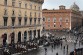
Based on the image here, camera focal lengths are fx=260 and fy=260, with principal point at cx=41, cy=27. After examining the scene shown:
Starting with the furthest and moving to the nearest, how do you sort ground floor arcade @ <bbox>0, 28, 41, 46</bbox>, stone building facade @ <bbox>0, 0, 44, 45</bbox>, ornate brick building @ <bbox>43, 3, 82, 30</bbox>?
ornate brick building @ <bbox>43, 3, 82, 30</bbox>
stone building facade @ <bbox>0, 0, 44, 45</bbox>
ground floor arcade @ <bbox>0, 28, 41, 46</bbox>

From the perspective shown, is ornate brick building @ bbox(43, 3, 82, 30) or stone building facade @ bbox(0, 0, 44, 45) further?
ornate brick building @ bbox(43, 3, 82, 30)

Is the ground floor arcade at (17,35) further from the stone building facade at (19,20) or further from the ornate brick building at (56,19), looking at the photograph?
the ornate brick building at (56,19)

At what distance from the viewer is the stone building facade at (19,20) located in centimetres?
6250

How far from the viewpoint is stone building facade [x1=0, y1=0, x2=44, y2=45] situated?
6250 cm

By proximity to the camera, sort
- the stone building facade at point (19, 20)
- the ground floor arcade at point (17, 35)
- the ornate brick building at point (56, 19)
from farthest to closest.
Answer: the ornate brick building at point (56, 19)
the stone building facade at point (19, 20)
the ground floor arcade at point (17, 35)

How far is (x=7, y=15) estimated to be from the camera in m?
63.8

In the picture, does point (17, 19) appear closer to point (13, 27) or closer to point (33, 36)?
point (13, 27)

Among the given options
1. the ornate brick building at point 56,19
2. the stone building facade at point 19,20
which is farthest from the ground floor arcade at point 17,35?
the ornate brick building at point 56,19

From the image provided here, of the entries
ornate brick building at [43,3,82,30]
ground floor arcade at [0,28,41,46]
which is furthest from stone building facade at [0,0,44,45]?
ornate brick building at [43,3,82,30]

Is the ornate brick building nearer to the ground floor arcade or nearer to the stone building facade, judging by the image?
the stone building facade

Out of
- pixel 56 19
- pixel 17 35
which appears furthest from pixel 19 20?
pixel 56 19

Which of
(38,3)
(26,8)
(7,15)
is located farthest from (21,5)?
(38,3)

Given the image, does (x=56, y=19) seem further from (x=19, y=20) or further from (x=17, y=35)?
(x=17, y=35)

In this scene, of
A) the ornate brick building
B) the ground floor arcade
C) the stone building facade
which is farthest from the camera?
the ornate brick building
